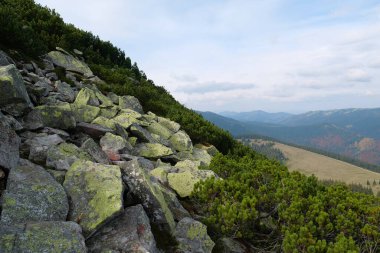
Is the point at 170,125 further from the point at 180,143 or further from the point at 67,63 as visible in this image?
the point at 67,63

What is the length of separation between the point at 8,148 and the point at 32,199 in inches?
62.7

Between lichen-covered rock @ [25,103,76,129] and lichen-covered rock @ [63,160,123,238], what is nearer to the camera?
lichen-covered rock @ [63,160,123,238]

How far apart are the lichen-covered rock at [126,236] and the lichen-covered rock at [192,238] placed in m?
0.99

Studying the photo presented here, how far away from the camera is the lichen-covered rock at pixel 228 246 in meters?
8.65

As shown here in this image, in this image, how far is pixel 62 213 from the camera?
6.90 m

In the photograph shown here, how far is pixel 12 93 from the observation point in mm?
9992

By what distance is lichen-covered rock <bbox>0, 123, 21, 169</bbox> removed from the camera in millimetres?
7375

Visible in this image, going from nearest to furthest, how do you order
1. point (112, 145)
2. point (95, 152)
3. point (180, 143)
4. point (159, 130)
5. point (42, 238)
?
point (42, 238)
point (95, 152)
point (112, 145)
point (180, 143)
point (159, 130)

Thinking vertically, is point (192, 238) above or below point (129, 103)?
below

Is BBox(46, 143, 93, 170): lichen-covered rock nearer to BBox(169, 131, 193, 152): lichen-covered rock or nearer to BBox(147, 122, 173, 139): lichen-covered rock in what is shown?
BBox(147, 122, 173, 139): lichen-covered rock

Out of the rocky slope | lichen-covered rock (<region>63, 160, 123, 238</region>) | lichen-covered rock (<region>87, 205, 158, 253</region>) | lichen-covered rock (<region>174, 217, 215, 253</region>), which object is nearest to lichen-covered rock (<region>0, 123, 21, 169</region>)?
the rocky slope

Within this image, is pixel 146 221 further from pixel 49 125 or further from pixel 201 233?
pixel 49 125

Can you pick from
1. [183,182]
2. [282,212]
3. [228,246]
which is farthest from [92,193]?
[282,212]

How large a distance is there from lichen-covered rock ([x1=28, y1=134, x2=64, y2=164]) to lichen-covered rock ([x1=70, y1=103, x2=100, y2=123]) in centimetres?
325
